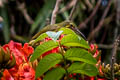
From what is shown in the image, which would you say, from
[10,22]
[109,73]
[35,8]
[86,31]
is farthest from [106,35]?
[109,73]

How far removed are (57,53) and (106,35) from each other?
6.31 ft

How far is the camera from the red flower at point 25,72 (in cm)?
49

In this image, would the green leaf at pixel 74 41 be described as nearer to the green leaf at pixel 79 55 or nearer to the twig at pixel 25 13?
the green leaf at pixel 79 55

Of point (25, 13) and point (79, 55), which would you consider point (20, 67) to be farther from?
point (25, 13)

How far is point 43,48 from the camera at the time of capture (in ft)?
1.60

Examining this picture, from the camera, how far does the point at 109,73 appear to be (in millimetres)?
549

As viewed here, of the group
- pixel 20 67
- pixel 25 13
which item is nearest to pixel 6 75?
pixel 20 67

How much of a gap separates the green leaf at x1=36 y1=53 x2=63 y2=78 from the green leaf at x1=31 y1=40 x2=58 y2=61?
0.5 inches

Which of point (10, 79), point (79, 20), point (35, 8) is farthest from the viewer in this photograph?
point (35, 8)

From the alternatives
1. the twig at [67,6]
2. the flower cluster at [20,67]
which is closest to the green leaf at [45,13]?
the twig at [67,6]

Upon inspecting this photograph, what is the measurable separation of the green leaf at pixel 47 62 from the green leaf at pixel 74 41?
0.03 m

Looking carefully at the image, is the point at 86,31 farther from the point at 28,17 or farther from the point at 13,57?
the point at 13,57

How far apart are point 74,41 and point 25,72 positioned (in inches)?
4.0

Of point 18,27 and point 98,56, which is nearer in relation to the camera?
point 98,56
